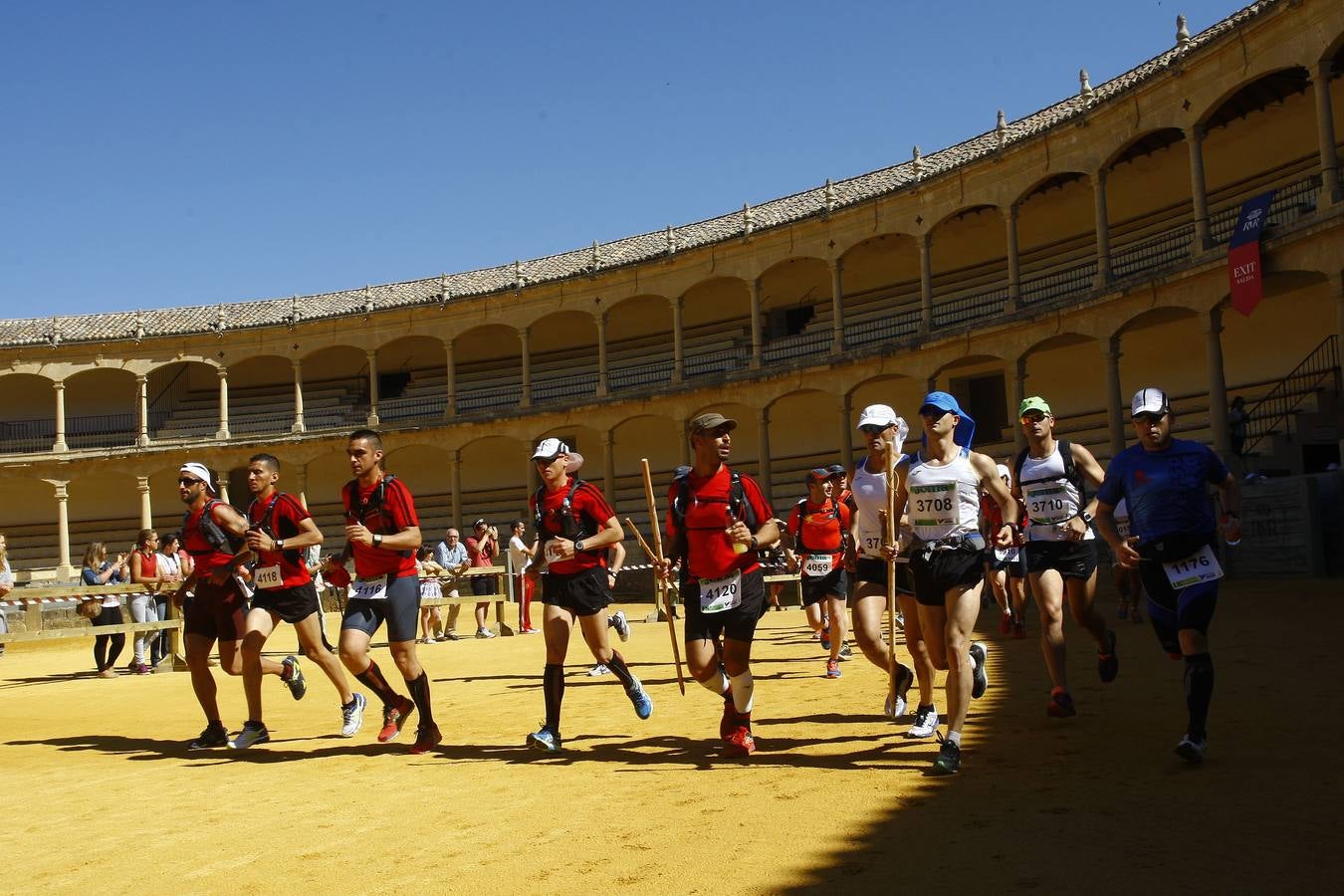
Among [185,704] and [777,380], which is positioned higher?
[777,380]

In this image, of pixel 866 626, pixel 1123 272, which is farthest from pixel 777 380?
pixel 866 626

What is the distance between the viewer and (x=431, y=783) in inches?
246

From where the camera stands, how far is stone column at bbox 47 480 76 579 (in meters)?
38.2

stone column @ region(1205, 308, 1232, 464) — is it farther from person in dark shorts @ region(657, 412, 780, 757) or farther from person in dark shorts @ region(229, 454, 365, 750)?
person in dark shorts @ region(229, 454, 365, 750)

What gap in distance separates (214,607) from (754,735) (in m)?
3.73

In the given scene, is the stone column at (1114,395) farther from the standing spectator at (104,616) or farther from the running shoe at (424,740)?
the running shoe at (424,740)

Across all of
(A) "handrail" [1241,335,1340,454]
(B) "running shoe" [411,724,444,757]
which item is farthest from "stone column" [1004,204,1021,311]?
(B) "running shoe" [411,724,444,757]

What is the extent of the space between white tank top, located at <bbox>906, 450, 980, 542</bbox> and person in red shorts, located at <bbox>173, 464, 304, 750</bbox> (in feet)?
14.3

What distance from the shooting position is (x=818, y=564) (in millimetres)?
10180

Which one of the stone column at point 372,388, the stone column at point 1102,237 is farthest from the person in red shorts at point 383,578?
the stone column at point 372,388

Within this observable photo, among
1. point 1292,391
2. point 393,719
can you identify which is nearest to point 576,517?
point 393,719

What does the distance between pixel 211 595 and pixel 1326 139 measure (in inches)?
740

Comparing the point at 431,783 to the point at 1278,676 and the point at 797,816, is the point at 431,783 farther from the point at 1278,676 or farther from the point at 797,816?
the point at 1278,676

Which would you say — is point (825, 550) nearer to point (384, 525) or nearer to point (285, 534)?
point (384, 525)
